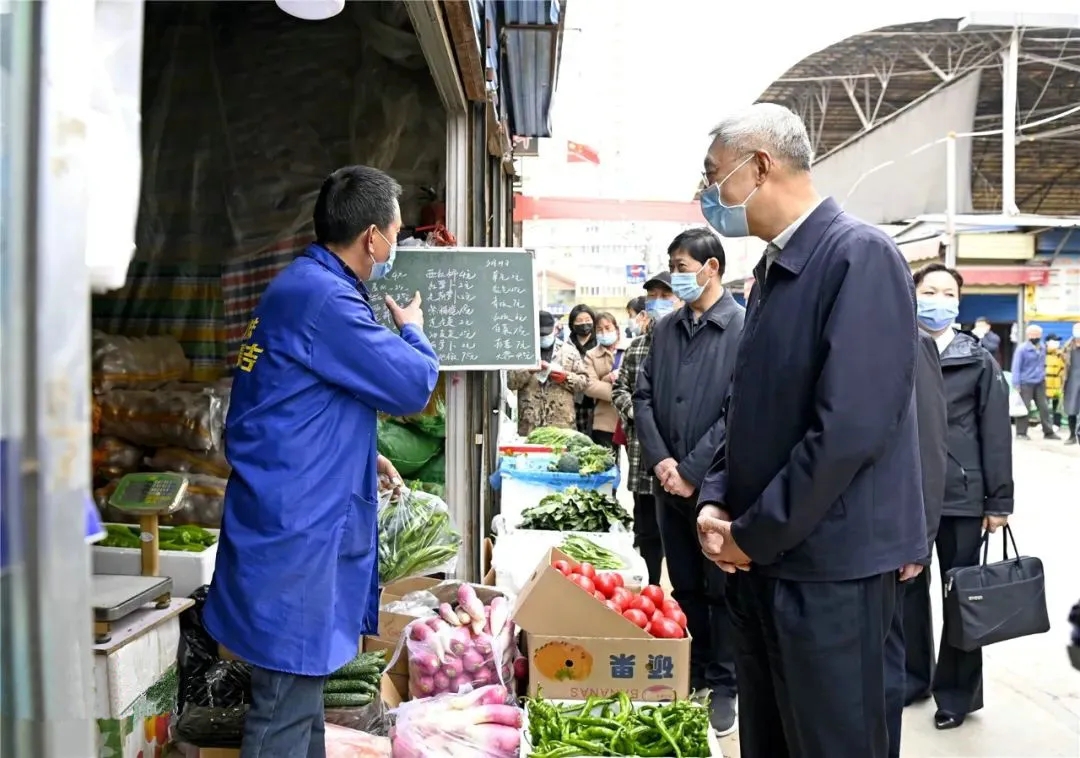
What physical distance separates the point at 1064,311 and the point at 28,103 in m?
23.4

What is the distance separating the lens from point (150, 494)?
3.44 m

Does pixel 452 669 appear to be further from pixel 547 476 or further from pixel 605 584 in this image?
pixel 547 476

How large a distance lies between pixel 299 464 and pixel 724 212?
4.58 feet

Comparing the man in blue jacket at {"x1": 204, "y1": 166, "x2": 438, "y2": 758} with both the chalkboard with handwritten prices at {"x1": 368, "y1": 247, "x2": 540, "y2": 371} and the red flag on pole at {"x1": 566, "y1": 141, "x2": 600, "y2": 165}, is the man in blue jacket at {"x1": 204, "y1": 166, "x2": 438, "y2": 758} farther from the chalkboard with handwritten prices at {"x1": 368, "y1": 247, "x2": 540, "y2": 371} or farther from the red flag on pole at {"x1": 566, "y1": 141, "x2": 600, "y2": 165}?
the red flag on pole at {"x1": 566, "y1": 141, "x2": 600, "y2": 165}

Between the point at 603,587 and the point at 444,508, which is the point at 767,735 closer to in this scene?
the point at 603,587

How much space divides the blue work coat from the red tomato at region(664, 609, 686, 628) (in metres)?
1.54

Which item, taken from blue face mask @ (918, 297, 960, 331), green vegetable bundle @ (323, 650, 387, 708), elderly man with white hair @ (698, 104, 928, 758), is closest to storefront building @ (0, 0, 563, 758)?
green vegetable bundle @ (323, 650, 387, 708)

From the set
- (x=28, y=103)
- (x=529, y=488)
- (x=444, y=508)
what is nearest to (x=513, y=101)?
(x=529, y=488)

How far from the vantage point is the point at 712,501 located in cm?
253

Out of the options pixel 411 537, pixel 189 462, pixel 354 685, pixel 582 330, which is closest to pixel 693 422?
pixel 411 537

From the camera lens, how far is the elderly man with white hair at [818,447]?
2113mm

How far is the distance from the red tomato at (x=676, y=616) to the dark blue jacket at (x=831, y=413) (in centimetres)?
137

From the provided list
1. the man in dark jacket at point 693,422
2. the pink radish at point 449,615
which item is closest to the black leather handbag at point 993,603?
the man in dark jacket at point 693,422

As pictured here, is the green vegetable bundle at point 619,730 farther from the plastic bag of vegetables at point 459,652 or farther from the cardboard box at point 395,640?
the cardboard box at point 395,640
